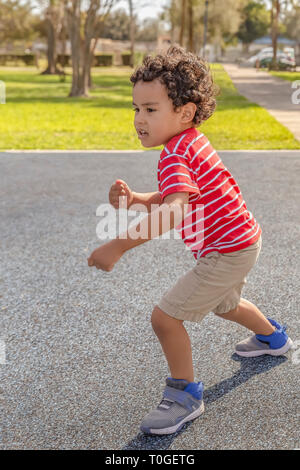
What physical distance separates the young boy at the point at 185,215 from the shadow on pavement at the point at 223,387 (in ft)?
0.12

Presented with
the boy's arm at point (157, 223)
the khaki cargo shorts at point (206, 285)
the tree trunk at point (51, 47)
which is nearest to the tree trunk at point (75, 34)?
the tree trunk at point (51, 47)

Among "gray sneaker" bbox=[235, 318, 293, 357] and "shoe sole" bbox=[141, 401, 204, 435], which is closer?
"shoe sole" bbox=[141, 401, 204, 435]

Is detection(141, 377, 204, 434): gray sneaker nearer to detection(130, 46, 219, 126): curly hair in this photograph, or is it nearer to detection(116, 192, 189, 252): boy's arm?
detection(116, 192, 189, 252): boy's arm

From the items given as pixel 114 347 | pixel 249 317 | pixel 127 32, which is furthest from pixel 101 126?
pixel 127 32

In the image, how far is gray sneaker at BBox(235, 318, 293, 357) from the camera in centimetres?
300

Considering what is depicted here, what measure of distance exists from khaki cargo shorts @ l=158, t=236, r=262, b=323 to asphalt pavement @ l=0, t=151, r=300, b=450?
490 millimetres

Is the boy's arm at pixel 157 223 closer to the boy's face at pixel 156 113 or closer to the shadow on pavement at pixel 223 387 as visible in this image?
the boy's face at pixel 156 113

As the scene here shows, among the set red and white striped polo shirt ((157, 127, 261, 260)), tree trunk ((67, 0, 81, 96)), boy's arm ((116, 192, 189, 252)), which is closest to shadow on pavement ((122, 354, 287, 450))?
red and white striped polo shirt ((157, 127, 261, 260))

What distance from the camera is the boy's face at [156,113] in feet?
7.71

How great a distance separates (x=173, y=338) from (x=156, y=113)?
2.94 ft

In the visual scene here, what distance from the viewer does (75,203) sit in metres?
6.24

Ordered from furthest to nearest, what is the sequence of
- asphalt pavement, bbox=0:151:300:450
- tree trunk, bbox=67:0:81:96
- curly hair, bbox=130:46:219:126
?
tree trunk, bbox=67:0:81:96, asphalt pavement, bbox=0:151:300:450, curly hair, bbox=130:46:219:126

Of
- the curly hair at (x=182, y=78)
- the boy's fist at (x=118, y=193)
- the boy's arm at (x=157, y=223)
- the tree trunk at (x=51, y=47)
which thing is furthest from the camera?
the tree trunk at (x=51, y=47)

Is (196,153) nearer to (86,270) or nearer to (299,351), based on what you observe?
(299,351)
